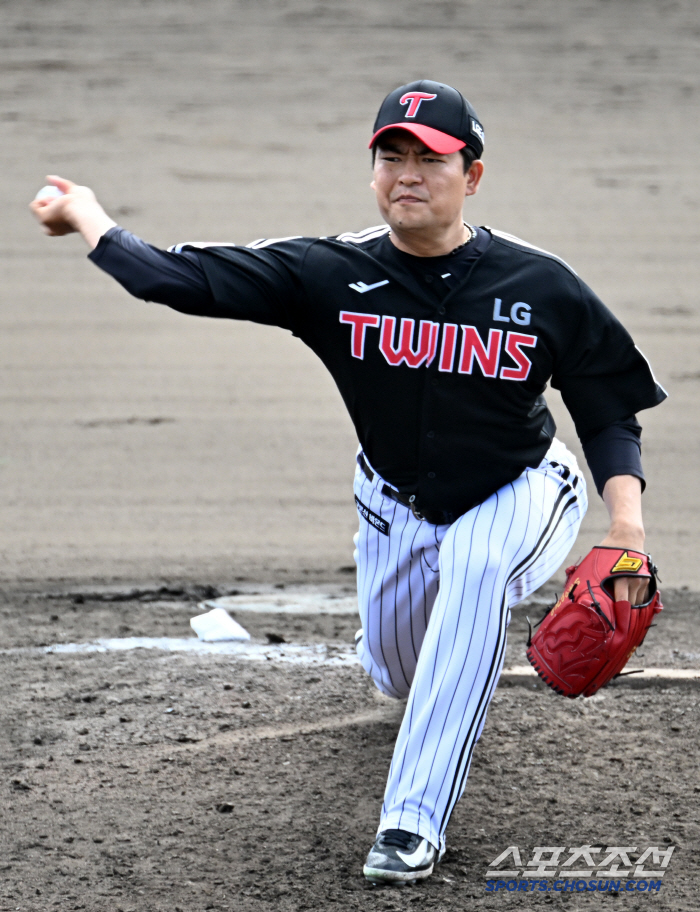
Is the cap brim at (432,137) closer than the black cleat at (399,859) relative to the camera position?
No

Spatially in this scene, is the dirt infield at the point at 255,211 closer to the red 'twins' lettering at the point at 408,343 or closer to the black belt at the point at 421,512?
the black belt at the point at 421,512

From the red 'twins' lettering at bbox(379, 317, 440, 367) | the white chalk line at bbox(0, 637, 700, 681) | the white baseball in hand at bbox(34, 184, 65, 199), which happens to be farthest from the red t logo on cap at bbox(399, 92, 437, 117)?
the white chalk line at bbox(0, 637, 700, 681)

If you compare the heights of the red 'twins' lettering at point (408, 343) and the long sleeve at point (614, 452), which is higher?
the red 'twins' lettering at point (408, 343)

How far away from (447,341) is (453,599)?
1.71 feet

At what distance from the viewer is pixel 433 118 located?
2.43 metres

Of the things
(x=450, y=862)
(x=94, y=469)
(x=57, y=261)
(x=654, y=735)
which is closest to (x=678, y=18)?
(x=57, y=261)

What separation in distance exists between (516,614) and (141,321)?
351 centimetres

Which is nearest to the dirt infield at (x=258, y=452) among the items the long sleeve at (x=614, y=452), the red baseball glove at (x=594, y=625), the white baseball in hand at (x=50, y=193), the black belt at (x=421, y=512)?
the red baseball glove at (x=594, y=625)

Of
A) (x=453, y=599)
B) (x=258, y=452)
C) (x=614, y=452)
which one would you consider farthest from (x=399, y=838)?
(x=258, y=452)

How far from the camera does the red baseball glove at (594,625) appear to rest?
236 cm

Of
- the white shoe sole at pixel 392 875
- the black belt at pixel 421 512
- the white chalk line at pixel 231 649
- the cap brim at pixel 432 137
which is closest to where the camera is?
the white shoe sole at pixel 392 875

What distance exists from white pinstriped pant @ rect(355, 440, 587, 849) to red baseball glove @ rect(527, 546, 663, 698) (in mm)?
114

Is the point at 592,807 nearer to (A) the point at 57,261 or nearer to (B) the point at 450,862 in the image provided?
(B) the point at 450,862

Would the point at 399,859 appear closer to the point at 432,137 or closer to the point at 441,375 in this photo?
the point at 441,375
